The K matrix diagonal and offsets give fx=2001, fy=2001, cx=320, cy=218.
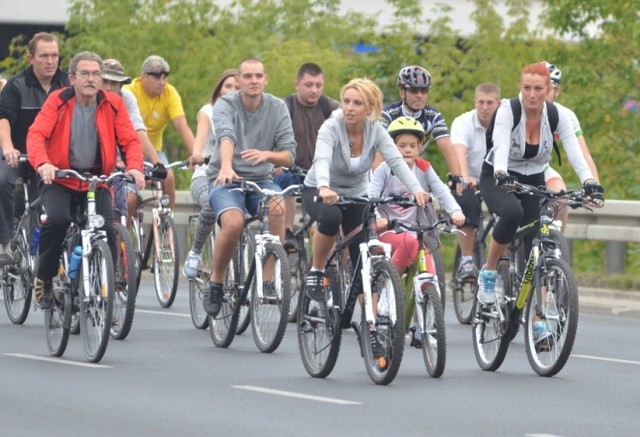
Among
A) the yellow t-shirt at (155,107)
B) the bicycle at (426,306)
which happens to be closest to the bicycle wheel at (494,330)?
the bicycle at (426,306)

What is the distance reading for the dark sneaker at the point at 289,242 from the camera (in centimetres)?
1523

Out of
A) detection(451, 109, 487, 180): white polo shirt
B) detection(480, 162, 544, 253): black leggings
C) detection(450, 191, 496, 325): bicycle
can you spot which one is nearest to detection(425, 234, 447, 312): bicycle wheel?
detection(480, 162, 544, 253): black leggings

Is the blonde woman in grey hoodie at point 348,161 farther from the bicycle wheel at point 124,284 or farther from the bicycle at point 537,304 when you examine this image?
the bicycle wheel at point 124,284

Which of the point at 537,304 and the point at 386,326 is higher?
the point at 537,304

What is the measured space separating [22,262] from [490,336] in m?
4.03

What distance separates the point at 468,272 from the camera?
51.3ft

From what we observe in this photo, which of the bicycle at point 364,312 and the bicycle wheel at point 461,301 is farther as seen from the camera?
the bicycle wheel at point 461,301

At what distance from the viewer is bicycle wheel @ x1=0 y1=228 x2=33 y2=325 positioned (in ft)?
47.8

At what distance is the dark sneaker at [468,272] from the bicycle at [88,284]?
3995 millimetres

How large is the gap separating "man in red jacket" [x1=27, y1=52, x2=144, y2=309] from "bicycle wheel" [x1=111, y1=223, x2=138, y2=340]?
0.10m

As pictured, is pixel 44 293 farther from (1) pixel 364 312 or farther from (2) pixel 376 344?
(2) pixel 376 344

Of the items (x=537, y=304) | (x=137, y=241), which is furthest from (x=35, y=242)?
(x=537, y=304)

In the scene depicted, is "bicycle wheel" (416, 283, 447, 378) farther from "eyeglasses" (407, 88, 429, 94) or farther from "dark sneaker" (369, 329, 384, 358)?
"eyeglasses" (407, 88, 429, 94)

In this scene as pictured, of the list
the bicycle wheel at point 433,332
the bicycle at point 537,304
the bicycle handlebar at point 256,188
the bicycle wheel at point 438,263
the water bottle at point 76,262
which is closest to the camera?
the bicycle wheel at point 433,332
